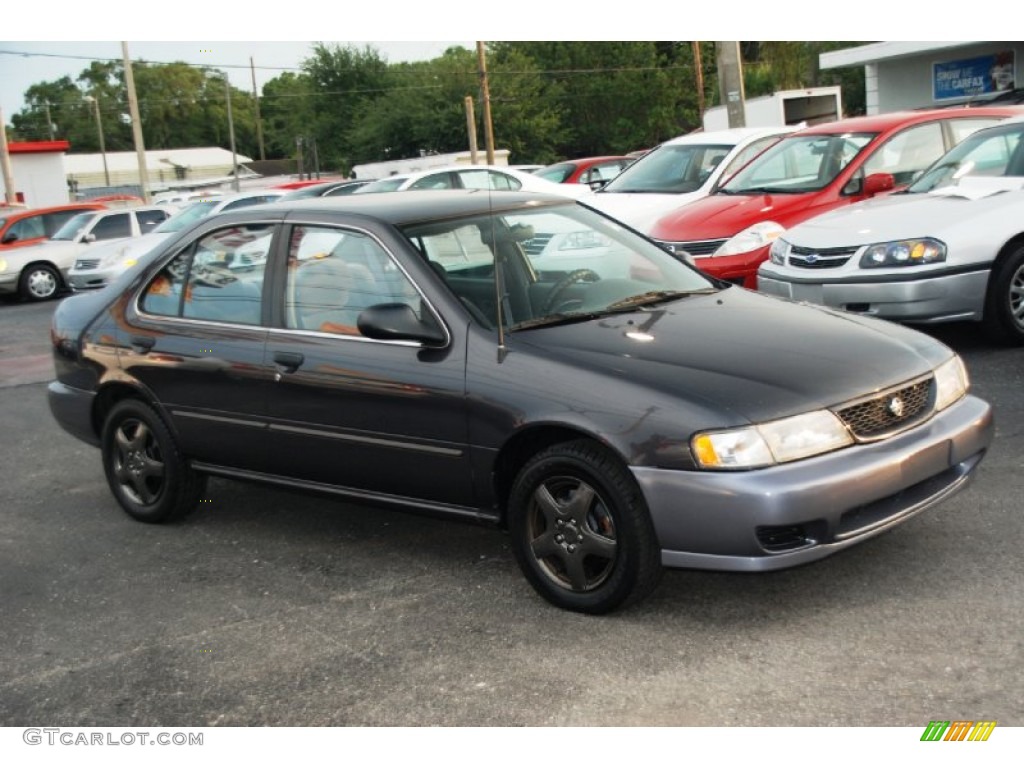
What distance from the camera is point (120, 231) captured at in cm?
2089

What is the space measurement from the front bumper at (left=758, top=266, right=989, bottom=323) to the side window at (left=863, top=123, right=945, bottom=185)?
8.16ft

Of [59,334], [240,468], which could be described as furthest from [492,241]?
[59,334]

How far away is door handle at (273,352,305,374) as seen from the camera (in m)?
5.24

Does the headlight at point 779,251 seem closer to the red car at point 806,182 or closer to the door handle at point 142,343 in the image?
the red car at point 806,182

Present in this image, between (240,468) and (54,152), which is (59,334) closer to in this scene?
(240,468)

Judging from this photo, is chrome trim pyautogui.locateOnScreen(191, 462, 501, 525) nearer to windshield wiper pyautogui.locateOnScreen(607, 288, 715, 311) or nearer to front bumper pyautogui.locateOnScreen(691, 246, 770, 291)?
windshield wiper pyautogui.locateOnScreen(607, 288, 715, 311)

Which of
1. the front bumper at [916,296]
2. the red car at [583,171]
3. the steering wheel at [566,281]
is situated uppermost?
the red car at [583,171]

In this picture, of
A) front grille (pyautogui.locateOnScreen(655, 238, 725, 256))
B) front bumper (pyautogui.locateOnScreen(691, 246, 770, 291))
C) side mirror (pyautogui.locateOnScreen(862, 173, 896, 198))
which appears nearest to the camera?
side mirror (pyautogui.locateOnScreen(862, 173, 896, 198))

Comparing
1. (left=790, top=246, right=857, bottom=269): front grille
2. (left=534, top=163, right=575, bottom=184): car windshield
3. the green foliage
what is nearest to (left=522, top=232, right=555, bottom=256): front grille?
(left=790, top=246, right=857, bottom=269): front grille

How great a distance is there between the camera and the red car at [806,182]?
10078 millimetres

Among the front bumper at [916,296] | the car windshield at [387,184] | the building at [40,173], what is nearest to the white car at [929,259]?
the front bumper at [916,296]

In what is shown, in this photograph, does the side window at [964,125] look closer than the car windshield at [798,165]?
No

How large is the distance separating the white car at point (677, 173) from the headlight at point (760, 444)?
772 cm

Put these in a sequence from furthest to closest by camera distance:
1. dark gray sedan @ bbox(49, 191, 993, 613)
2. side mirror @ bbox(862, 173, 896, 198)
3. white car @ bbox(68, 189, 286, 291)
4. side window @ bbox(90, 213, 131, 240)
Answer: side window @ bbox(90, 213, 131, 240) < white car @ bbox(68, 189, 286, 291) < side mirror @ bbox(862, 173, 896, 198) < dark gray sedan @ bbox(49, 191, 993, 613)
